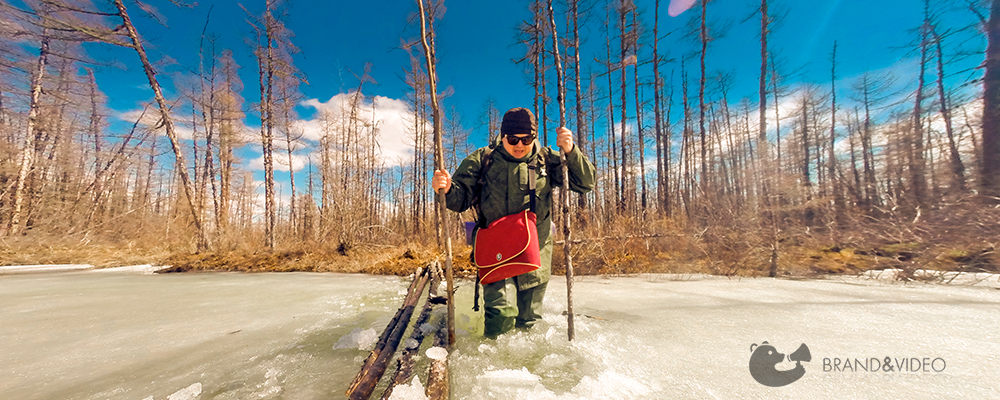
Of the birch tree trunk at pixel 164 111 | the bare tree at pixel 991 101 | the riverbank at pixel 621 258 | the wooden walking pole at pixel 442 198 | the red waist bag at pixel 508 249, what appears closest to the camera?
the wooden walking pole at pixel 442 198

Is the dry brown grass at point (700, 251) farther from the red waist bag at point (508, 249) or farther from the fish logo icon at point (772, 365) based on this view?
the red waist bag at point (508, 249)

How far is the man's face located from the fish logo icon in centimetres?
183

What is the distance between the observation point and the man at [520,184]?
86.3 inches

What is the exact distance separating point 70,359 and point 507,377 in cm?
290

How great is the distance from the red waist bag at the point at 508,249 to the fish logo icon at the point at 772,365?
4.12ft

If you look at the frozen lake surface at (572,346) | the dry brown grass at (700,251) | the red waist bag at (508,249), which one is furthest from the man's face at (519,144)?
the dry brown grass at (700,251)

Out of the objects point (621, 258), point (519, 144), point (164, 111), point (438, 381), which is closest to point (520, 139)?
point (519, 144)

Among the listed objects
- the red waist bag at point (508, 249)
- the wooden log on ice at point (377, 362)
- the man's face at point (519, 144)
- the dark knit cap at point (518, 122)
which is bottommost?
the wooden log on ice at point (377, 362)

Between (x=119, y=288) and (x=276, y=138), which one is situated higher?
(x=276, y=138)

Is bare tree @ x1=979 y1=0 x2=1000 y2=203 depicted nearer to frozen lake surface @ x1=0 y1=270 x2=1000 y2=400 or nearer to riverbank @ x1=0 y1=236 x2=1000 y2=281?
riverbank @ x1=0 y1=236 x2=1000 y2=281

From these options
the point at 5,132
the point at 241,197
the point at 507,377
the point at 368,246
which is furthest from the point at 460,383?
the point at 241,197

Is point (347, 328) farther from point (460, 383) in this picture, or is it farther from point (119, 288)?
point (119, 288)

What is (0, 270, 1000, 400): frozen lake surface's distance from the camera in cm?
138

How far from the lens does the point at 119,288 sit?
14.1 feet
